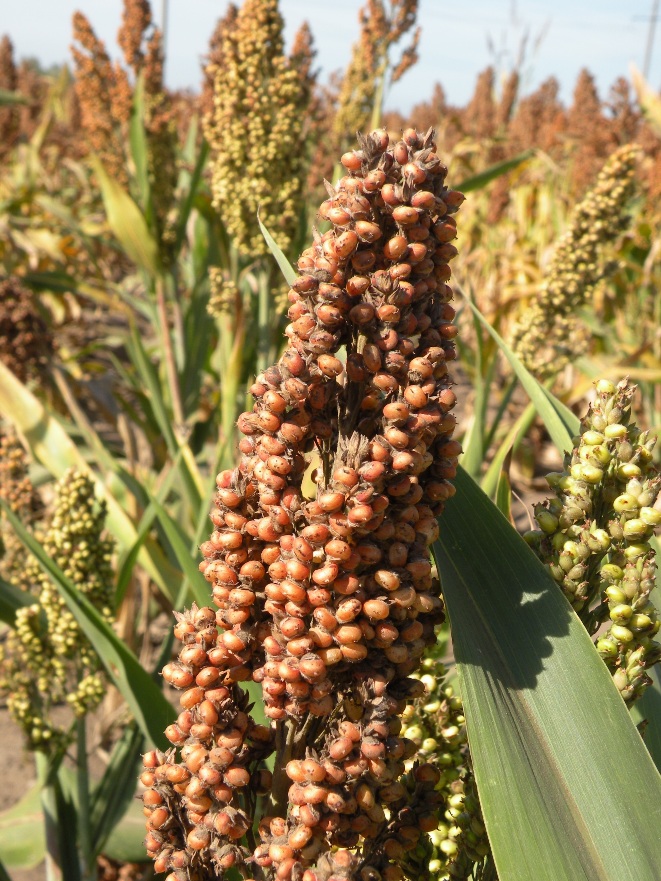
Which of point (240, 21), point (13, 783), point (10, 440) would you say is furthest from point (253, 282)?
point (13, 783)

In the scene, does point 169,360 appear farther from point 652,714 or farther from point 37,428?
point 652,714

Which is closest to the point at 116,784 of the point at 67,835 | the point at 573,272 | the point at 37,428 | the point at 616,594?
the point at 67,835

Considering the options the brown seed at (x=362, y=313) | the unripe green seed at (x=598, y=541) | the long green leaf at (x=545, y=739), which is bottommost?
the long green leaf at (x=545, y=739)

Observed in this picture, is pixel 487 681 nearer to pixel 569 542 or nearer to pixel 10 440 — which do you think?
pixel 569 542

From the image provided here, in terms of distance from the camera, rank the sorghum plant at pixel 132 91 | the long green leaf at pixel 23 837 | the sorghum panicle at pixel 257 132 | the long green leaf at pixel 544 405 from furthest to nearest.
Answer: the sorghum plant at pixel 132 91 → the sorghum panicle at pixel 257 132 → the long green leaf at pixel 23 837 → the long green leaf at pixel 544 405

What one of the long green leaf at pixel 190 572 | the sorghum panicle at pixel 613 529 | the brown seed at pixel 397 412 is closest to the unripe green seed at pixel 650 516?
the sorghum panicle at pixel 613 529

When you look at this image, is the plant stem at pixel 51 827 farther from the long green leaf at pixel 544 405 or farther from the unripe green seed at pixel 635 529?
the unripe green seed at pixel 635 529

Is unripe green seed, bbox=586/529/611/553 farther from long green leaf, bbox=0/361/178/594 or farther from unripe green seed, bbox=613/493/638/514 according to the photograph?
long green leaf, bbox=0/361/178/594
